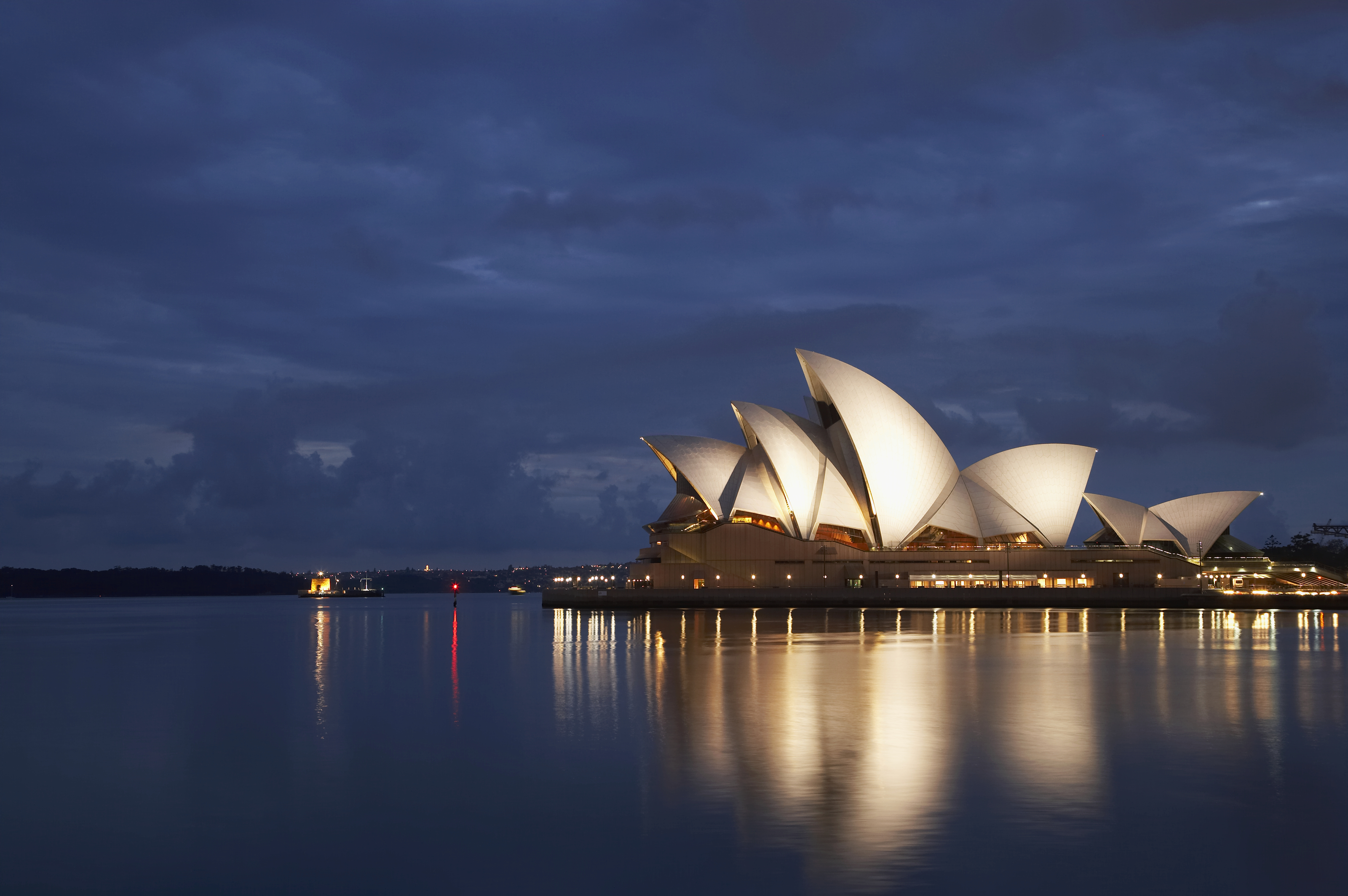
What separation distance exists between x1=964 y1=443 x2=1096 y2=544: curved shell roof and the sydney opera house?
0.07 m

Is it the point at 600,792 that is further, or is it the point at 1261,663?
the point at 1261,663

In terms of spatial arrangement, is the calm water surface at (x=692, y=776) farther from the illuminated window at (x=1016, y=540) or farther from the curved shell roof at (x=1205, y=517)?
the curved shell roof at (x=1205, y=517)

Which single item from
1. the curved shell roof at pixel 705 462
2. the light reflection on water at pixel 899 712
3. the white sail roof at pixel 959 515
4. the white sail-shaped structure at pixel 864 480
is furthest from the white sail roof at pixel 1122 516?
the light reflection on water at pixel 899 712

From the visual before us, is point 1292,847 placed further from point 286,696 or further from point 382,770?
point 286,696

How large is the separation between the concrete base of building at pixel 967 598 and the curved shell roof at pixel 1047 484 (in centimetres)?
414

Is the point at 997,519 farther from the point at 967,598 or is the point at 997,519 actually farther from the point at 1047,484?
the point at 967,598

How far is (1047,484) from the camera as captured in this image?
64.9m

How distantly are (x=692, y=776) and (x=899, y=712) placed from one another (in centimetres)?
591

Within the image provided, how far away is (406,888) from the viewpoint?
9.27m

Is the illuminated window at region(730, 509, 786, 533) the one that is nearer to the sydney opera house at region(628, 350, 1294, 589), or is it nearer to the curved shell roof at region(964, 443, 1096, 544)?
the sydney opera house at region(628, 350, 1294, 589)

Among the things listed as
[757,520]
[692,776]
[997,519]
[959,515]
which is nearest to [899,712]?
[692,776]

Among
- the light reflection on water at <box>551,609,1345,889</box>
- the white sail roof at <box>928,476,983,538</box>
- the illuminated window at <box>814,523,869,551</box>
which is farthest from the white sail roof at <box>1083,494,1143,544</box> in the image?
the light reflection on water at <box>551,609,1345,889</box>

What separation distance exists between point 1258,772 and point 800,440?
4759 cm

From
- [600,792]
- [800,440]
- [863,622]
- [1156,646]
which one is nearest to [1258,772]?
[600,792]
